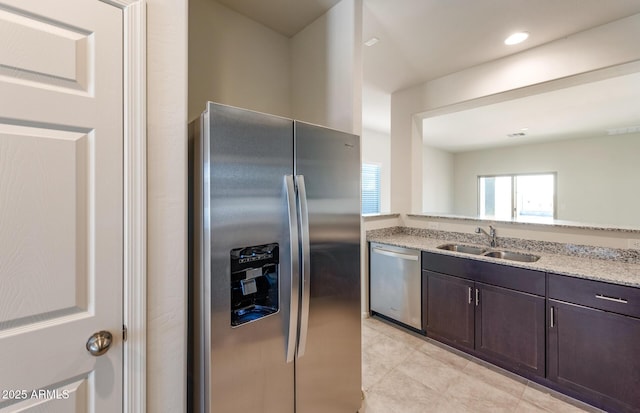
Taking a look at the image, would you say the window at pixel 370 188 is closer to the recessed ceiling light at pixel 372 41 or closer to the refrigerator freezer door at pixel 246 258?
the recessed ceiling light at pixel 372 41

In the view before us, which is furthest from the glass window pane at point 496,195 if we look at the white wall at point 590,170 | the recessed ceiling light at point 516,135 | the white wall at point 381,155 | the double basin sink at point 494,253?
the double basin sink at point 494,253

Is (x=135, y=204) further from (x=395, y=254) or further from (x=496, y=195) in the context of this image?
(x=496, y=195)

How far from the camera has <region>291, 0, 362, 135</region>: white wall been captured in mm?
1905

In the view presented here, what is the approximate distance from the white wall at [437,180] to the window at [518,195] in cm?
81

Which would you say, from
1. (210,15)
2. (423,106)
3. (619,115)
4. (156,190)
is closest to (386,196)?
(423,106)

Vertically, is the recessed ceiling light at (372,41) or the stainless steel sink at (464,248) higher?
the recessed ceiling light at (372,41)

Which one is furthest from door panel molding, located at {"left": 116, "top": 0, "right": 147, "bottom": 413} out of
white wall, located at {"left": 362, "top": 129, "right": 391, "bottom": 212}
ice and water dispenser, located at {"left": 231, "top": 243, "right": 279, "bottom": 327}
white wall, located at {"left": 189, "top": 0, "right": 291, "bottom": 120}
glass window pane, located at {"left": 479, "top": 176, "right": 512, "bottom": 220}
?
glass window pane, located at {"left": 479, "top": 176, "right": 512, "bottom": 220}

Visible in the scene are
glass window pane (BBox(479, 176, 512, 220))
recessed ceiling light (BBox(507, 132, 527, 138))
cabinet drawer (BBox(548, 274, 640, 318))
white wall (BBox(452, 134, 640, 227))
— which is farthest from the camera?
glass window pane (BBox(479, 176, 512, 220))

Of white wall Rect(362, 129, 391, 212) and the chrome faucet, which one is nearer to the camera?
the chrome faucet

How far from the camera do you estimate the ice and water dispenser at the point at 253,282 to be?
118 cm

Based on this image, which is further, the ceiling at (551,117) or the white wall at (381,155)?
the white wall at (381,155)

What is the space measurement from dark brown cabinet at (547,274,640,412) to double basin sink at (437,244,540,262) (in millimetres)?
588

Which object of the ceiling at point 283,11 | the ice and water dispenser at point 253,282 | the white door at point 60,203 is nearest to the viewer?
the white door at point 60,203

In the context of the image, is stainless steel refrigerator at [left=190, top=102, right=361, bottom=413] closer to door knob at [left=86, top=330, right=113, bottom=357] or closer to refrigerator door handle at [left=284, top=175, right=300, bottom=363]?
refrigerator door handle at [left=284, top=175, right=300, bottom=363]
